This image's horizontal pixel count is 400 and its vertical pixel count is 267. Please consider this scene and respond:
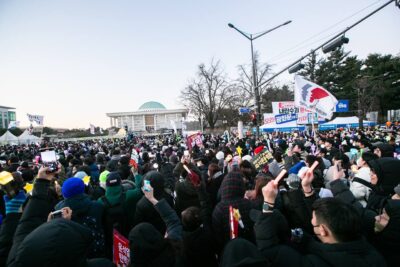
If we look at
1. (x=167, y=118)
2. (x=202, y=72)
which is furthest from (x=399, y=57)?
(x=167, y=118)

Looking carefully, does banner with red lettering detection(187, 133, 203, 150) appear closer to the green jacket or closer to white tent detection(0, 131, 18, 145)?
the green jacket

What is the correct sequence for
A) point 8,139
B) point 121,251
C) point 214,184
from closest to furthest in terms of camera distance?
point 121,251 → point 214,184 → point 8,139

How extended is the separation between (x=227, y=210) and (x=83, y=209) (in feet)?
5.50

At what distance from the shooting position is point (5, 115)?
106 m

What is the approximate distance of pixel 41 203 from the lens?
276 cm

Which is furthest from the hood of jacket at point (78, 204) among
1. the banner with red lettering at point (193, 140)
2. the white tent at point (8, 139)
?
the white tent at point (8, 139)

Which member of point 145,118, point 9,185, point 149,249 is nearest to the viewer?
point 149,249

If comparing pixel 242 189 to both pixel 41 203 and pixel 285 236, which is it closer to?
pixel 285 236

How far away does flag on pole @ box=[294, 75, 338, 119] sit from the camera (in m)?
10.5

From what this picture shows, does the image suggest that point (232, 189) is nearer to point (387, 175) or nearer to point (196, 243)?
point (196, 243)

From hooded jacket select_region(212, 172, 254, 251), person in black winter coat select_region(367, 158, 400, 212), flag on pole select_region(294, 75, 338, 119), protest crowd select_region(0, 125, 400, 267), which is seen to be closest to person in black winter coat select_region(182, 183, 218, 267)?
protest crowd select_region(0, 125, 400, 267)

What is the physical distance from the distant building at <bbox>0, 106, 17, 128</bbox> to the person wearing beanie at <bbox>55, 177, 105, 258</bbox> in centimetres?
12168

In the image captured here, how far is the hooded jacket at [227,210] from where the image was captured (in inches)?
122

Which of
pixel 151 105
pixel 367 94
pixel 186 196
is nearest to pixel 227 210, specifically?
pixel 186 196
